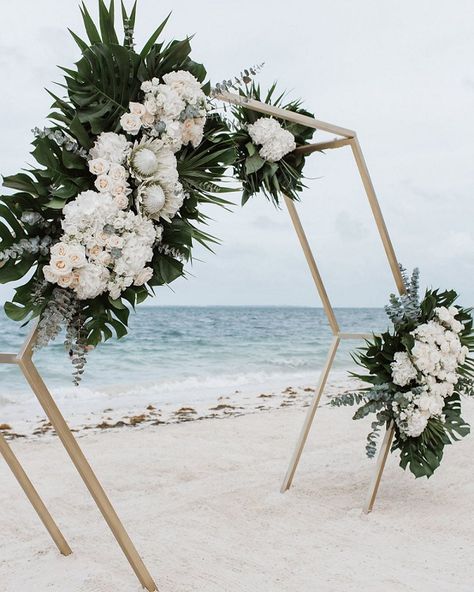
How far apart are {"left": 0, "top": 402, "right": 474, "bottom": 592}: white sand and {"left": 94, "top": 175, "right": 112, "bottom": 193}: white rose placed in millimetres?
1269

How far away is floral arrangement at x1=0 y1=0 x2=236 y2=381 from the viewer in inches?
77.8

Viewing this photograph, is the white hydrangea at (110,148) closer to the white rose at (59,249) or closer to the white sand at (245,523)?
the white rose at (59,249)

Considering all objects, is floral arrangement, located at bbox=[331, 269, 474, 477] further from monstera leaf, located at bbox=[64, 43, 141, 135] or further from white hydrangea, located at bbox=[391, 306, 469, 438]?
monstera leaf, located at bbox=[64, 43, 141, 135]

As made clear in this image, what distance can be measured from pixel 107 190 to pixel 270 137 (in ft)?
3.59

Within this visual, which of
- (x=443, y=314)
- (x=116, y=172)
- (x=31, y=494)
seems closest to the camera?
(x=116, y=172)

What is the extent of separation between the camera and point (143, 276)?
2.07 meters

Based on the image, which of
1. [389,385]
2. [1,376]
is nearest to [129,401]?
[1,376]

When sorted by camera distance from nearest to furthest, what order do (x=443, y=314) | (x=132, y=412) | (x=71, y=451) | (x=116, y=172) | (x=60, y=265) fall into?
(x=60, y=265), (x=116, y=172), (x=71, y=451), (x=443, y=314), (x=132, y=412)

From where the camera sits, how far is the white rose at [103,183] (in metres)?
2.02

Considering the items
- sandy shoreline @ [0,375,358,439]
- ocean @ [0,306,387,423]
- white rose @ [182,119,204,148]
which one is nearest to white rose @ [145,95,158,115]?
white rose @ [182,119,204,148]

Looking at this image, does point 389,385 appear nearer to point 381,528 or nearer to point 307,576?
point 381,528

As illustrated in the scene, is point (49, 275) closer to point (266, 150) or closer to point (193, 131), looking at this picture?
point (193, 131)

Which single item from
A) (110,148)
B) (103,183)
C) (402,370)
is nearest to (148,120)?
(110,148)

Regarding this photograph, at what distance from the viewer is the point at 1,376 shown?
31.0 feet
